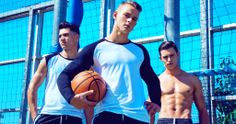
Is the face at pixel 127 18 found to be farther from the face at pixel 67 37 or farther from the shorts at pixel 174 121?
the shorts at pixel 174 121

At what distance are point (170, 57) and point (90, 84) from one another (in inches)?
68.7

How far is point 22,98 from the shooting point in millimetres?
5562

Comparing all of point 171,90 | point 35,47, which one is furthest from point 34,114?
point 35,47

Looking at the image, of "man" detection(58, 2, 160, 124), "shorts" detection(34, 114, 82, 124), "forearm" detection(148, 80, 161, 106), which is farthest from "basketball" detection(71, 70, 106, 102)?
"shorts" detection(34, 114, 82, 124)

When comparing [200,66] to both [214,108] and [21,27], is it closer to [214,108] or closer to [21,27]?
[214,108]

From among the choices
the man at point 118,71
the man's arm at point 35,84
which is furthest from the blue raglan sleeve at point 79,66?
the man's arm at point 35,84

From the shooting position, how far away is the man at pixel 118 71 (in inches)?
88.6

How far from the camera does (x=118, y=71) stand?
2.32 meters

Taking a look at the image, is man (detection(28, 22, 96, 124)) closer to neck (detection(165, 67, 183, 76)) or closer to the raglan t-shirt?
the raglan t-shirt

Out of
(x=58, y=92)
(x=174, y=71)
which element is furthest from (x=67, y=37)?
(x=174, y=71)

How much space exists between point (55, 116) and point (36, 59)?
257 cm

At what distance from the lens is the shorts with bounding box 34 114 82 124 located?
10.8 ft

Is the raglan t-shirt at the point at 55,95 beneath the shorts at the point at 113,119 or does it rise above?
above

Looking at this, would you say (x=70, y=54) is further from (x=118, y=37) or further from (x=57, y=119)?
(x=118, y=37)
